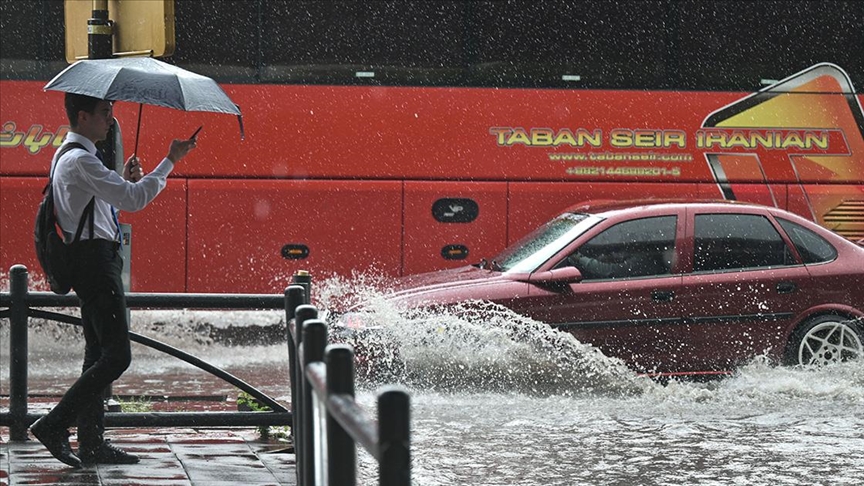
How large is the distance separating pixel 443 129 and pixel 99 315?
6926mm

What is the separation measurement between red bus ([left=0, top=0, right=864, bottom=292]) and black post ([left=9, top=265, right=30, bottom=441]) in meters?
5.26

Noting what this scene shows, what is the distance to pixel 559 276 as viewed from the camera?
1084 centimetres

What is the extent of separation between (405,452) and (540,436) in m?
6.04

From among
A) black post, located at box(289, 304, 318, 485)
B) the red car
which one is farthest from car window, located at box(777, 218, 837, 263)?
black post, located at box(289, 304, 318, 485)

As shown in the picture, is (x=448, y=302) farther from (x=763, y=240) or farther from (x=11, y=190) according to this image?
(x=11, y=190)

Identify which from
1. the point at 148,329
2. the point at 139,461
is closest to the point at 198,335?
the point at 148,329

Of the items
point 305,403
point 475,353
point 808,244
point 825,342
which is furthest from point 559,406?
point 305,403

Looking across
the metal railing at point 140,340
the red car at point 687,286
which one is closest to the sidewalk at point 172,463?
the metal railing at point 140,340

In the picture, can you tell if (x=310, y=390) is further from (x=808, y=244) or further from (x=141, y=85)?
(x=808, y=244)

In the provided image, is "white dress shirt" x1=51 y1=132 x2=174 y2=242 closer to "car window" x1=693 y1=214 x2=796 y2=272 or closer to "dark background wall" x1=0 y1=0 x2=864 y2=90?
"car window" x1=693 y1=214 x2=796 y2=272

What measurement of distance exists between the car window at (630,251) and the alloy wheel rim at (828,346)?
46.0 inches

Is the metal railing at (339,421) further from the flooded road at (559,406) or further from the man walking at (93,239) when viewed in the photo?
the flooded road at (559,406)

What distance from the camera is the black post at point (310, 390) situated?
15.1ft

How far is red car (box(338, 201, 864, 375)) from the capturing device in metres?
10.9
